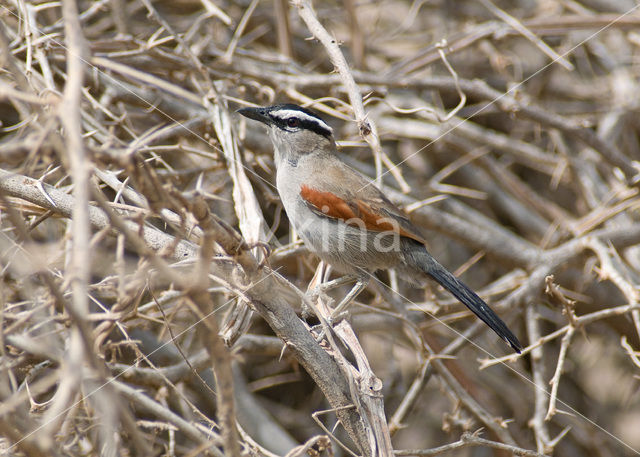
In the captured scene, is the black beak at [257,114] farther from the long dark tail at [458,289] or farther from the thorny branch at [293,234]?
the long dark tail at [458,289]

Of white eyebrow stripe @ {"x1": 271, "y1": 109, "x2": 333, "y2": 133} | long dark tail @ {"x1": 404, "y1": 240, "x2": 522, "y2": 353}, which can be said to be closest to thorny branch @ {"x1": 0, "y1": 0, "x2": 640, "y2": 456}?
white eyebrow stripe @ {"x1": 271, "y1": 109, "x2": 333, "y2": 133}

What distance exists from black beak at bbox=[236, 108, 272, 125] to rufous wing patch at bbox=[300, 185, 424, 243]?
52 centimetres

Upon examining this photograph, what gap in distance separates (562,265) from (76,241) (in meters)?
3.71

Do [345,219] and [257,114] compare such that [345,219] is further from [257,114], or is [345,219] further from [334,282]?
[257,114]

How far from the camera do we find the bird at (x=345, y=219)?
3.47 metres

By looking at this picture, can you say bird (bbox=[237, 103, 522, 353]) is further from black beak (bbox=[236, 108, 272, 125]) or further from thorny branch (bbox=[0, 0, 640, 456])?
thorny branch (bbox=[0, 0, 640, 456])

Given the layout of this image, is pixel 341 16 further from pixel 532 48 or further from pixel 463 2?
pixel 532 48

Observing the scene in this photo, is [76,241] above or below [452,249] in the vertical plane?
above

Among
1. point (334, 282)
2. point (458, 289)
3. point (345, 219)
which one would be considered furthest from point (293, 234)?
point (458, 289)

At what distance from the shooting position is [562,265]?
4.20 m

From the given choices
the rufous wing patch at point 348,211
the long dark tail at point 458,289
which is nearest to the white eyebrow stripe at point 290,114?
the rufous wing patch at point 348,211

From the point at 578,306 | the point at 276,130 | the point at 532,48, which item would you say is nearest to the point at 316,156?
the point at 276,130

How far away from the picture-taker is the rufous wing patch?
3.53 m

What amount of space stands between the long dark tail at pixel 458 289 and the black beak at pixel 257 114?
3.84 ft
